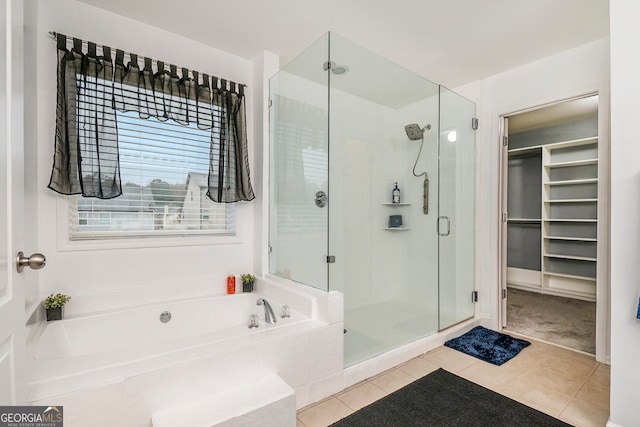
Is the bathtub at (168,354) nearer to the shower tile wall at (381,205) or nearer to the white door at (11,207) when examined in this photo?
the white door at (11,207)

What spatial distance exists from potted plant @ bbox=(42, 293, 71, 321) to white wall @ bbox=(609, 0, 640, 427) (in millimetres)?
3039

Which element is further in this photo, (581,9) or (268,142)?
(268,142)

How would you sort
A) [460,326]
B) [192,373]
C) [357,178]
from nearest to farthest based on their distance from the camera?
[192,373]
[357,178]
[460,326]

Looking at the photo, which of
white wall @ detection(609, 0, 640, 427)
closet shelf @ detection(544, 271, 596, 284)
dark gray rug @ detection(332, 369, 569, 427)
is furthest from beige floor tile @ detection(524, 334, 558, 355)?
closet shelf @ detection(544, 271, 596, 284)

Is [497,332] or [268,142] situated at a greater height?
[268,142]

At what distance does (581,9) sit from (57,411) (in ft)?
11.6

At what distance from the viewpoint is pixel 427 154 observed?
316cm

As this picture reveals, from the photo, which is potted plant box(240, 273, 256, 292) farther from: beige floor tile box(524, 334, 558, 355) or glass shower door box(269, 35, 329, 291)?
beige floor tile box(524, 334, 558, 355)

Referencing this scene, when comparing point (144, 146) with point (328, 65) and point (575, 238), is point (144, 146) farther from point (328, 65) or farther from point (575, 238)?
point (575, 238)

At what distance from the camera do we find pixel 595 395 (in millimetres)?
2004

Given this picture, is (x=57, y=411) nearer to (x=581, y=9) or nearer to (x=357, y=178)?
(x=357, y=178)

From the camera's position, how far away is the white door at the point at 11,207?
2.86 feet

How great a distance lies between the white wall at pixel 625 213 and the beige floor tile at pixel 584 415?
0.58 ft

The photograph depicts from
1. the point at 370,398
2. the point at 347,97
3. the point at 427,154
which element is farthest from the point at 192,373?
the point at 427,154
